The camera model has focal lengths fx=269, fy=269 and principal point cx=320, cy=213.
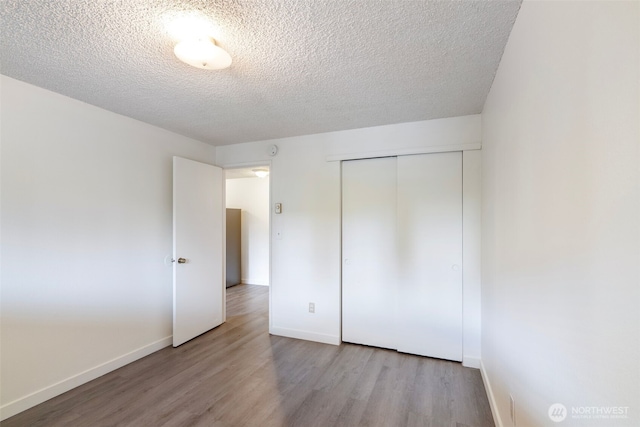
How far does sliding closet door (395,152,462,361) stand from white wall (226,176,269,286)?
11.9ft

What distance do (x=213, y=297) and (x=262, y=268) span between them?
2.40 metres

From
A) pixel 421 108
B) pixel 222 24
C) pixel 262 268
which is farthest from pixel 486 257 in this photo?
pixel 262 268

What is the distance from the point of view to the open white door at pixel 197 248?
3.03 metres

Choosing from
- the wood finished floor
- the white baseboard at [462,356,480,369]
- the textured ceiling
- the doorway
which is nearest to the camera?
the textured ceiling

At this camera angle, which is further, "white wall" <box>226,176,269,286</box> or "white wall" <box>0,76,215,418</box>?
"white wall" <box>226,176,269,286</box>

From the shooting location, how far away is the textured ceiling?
1312mm

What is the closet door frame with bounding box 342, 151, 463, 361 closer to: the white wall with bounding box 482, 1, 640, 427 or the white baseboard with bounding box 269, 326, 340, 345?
the white baseboard with bounding box 269, 326, 340, 345

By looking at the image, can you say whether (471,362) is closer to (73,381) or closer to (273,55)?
(273,55)

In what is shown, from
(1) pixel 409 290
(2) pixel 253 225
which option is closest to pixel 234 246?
(2) pixel 253 225

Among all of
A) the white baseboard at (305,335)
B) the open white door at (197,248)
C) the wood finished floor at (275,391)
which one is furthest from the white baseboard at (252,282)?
the wood finished floor at (275,391)
